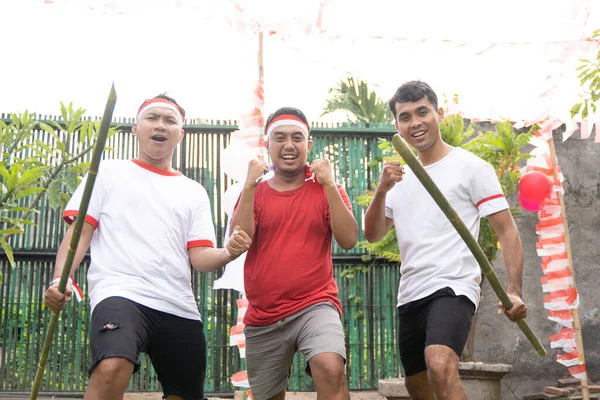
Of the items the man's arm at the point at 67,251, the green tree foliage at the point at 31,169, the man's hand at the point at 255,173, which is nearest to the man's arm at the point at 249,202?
the man's hand at the point at 255,173

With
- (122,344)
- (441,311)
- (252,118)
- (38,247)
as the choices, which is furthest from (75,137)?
(441,311)

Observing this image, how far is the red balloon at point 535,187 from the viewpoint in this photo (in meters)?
6.65

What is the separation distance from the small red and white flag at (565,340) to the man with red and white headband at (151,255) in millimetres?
4234

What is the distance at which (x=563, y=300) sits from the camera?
6828 mm

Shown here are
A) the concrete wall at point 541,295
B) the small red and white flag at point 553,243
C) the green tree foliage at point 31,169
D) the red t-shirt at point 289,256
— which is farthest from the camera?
the concrete wall at point 541,295

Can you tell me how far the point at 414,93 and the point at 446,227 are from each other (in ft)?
2.40

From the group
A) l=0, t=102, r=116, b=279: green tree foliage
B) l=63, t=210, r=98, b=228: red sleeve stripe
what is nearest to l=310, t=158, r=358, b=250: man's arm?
l=63, t=210, r=98, b=228: red sleeve stripe

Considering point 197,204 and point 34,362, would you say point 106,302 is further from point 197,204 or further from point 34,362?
point 34,362

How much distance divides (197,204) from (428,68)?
3.62m

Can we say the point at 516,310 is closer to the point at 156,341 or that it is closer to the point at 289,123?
the point at 289,123

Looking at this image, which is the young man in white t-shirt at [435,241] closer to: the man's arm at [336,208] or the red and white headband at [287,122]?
the man's arm at [336,208]

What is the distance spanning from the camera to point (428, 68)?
684cm

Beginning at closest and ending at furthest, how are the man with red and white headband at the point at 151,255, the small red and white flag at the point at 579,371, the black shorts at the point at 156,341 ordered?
1. the black shorts at the point at 156,341
2. the man with red and white headband at the point at 151,255
3. the small red and white flag at the point at 579,371

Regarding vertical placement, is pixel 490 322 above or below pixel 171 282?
below
